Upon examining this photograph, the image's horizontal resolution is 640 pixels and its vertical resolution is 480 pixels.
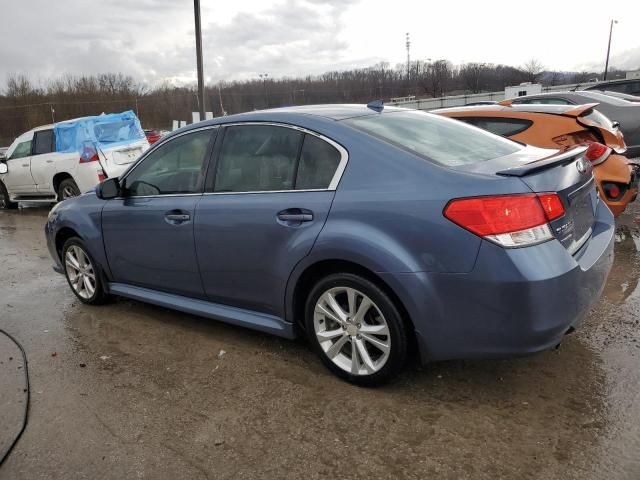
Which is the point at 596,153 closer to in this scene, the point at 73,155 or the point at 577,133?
the point at 577,133

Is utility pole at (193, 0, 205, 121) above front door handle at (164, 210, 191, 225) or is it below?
above

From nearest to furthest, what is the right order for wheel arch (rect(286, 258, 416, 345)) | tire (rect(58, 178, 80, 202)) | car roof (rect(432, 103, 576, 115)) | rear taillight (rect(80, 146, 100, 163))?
1. wheel arch (rect(286, 258, 416, 345))
2. car roof (rect(432, 103, 576, 115))
3. rear taillight (rect(80, 146, 100, 163))
4. tire (rect(58, 178, 80, 202))

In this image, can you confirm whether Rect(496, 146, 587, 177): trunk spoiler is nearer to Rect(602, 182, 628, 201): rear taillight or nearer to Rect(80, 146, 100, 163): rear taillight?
Rect(602, 182, 628, 201): rear taillight

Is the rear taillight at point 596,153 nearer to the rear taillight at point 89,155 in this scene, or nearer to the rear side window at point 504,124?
the rear side window at point 504,124

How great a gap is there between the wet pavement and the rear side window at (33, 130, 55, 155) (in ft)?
25.5

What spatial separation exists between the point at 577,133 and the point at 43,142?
392 inches

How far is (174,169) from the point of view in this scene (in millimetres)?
3994

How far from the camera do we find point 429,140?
3.24 meters

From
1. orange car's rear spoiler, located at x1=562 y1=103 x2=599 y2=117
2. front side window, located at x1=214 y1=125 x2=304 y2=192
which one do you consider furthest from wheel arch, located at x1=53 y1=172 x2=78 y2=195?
orange car's rear spoiler, located at x1=562 y1=103 x2=599 y2=117

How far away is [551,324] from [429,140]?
130 cm

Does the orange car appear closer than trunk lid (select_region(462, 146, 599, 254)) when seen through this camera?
No

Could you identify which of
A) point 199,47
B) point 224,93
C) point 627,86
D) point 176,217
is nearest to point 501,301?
point 176,217

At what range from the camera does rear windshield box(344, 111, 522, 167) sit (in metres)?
3.05

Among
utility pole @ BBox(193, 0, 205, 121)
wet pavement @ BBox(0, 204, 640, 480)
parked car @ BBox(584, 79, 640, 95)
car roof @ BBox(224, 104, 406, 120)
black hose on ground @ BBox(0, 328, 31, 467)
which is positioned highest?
utility pole @ BBox(193, 0, 205, 121)
